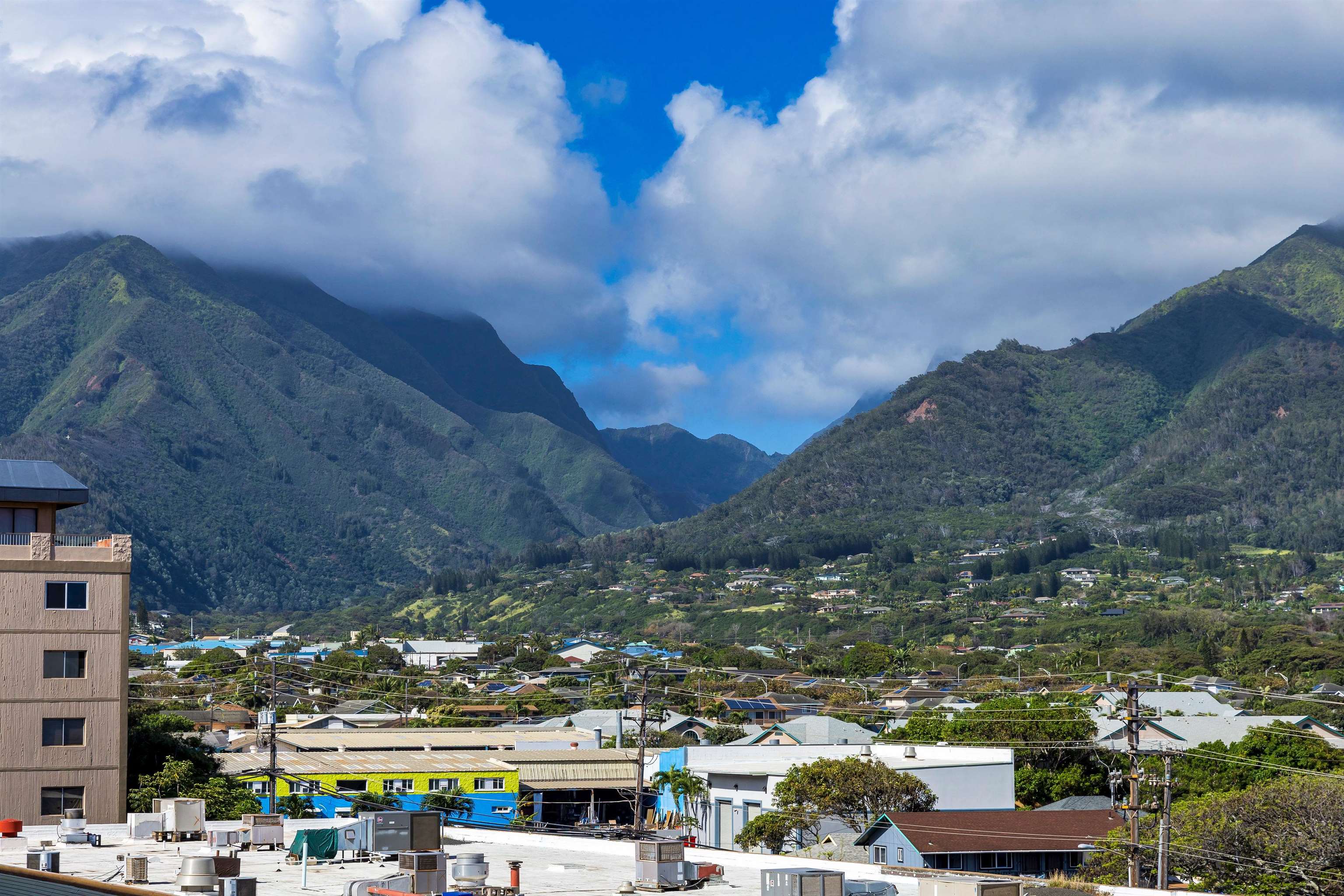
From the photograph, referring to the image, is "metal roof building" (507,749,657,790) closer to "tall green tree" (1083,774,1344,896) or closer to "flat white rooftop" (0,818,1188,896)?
"tall green tree" (1083,774,1344,896)

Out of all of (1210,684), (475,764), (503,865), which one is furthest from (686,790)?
(1210,684)

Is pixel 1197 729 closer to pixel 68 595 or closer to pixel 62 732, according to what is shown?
pixel 62 732

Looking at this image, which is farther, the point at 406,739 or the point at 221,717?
the point at 221,717

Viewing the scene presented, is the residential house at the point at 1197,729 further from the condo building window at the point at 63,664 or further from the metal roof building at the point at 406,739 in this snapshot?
the condo building window at the point at 63,664

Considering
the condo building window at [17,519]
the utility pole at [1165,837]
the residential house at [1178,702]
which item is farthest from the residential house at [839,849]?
the residential house at [1178,702]

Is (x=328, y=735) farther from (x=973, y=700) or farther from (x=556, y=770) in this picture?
(x=973, y=700)

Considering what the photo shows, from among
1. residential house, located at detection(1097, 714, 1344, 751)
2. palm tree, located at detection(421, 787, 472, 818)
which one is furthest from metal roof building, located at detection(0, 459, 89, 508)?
residential house, located at detection(1097, 714, 1344, 751)
